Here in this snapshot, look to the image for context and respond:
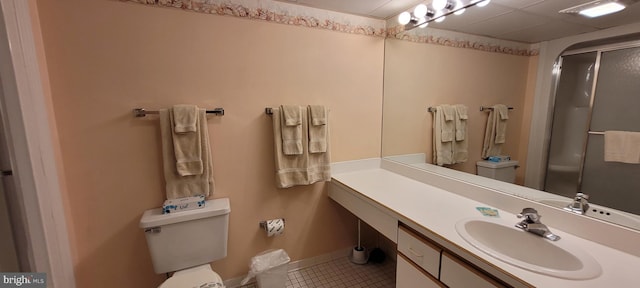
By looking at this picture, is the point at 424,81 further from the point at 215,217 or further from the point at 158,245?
the point at 158,245

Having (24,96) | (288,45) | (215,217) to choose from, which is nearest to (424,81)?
(288,45)

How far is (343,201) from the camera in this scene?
1877 millimetres

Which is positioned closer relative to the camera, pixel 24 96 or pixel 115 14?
pixel 24 96

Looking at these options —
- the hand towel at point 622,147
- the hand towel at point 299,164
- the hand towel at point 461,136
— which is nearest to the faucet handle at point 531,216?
the hand towel at point 622,147

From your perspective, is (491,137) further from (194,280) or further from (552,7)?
(194,280)

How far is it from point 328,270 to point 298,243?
33 cm

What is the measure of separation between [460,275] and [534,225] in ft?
1.38

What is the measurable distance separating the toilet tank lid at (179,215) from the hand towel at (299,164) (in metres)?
0.42

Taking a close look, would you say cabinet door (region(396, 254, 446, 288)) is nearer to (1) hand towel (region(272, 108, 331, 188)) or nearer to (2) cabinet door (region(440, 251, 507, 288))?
(2) cabinet door (region(440, 251, 507, 288))

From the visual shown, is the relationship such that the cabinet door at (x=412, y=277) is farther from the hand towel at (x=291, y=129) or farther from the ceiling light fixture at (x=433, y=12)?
the ceiling light fixture at (x=433, y=12)

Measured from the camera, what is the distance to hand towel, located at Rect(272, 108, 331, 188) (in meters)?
1.75

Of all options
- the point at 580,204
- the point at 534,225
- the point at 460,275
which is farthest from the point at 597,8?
the point at 460,275

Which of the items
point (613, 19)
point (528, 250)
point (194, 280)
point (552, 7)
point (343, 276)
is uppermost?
point (552, 7)

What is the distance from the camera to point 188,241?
4.86ft
